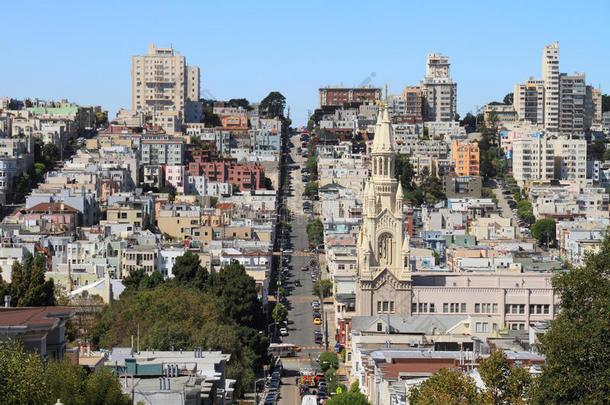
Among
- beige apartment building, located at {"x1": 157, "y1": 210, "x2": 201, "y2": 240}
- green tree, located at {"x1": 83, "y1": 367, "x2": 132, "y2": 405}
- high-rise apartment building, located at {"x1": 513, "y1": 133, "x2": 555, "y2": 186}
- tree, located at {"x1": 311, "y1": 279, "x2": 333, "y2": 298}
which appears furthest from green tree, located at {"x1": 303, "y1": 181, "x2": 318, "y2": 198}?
green tree, located at {"x1": 83, "y1": 367, "x2": 132, "y2": 405}

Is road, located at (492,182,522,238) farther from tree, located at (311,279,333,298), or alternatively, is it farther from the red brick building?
tree, located at (311,279,333,298)

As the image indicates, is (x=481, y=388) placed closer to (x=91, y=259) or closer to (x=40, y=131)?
(x=91, y=259)

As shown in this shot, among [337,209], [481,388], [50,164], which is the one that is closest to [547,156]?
[337,209]

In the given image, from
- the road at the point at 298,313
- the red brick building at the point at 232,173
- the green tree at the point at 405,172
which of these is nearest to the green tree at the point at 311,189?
the road at the point at 298,313

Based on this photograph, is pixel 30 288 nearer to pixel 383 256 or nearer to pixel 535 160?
pixel 383 256

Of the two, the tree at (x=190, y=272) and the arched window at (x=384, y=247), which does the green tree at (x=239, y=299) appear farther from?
the arched window at (x=384, y=247)

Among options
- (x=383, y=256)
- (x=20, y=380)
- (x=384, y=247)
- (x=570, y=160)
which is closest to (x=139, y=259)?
(x=383, y=256)
